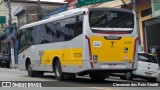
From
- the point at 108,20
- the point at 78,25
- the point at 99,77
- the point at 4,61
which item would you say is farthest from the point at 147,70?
the point at 4,61

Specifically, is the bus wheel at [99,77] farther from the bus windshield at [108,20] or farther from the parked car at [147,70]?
the bus windshield at [108,20]

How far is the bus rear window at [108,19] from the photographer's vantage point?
56.3ft

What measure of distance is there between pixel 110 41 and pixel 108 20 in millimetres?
912

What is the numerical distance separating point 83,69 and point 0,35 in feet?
151

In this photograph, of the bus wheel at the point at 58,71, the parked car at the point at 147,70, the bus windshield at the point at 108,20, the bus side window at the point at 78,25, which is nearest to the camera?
the bus windshield at the point at 108,20

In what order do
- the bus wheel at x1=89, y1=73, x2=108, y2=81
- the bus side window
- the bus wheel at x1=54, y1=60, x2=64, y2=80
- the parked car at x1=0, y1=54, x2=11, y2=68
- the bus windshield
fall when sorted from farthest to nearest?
the parked car at x1=0, y1=54, x2=11, y2=68 → the bus wheel at x1=89, y1=73, x2=108, y2=81 → the bus wheel at x1=54, y1=60, x2=64, y2=80 → the bus side window → the bus windshield

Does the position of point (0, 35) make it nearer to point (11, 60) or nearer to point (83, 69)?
point (11, 60)

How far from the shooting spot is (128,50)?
17.4 meters

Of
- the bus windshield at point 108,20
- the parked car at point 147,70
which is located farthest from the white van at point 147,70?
the bus windshield at point 108,20

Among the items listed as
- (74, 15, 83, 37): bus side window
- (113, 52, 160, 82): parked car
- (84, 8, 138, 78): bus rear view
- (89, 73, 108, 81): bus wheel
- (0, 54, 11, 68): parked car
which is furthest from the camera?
(0, 54, 11, 68): parked car

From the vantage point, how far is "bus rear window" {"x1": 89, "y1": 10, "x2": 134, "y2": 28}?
17172 mm

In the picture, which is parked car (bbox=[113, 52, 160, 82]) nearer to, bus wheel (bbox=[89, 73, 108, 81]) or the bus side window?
bus wheel (bbox=[89, 73, 108, 81])

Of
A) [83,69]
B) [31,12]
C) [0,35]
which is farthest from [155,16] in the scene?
[0,35]

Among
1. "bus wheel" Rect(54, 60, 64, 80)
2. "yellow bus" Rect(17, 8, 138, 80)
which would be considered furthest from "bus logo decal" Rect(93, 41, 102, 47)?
"bus wheel" Rect(54, 60, 64, 80)
